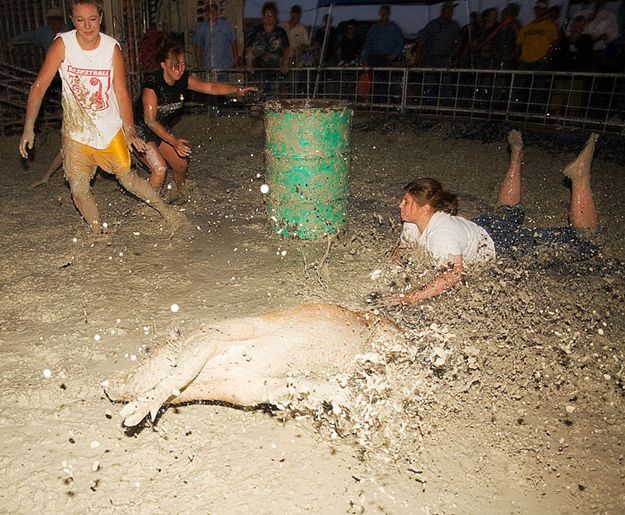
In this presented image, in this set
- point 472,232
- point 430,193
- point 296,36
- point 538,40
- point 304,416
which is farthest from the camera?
point 296,36

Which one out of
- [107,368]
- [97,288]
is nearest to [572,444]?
[107,368]

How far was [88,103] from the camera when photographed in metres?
4.11

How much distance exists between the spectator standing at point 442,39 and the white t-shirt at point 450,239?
6832mm

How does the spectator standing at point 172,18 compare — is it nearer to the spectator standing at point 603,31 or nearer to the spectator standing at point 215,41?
the spectator standing at point 215,41

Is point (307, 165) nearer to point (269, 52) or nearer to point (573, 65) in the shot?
point (573, 65)

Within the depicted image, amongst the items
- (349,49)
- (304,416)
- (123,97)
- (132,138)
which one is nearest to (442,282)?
(304,416)

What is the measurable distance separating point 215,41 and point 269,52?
3.60 ft

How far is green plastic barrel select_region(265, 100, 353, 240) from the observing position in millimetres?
4387

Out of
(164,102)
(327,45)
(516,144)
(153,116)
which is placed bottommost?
(516,144)

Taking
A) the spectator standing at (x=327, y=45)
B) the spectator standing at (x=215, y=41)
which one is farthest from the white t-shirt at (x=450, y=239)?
the spectator standing at (x=327, y=45)

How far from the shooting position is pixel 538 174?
22.2 ft

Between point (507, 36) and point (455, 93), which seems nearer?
point (507, 36)

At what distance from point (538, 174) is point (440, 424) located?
17.0 ft

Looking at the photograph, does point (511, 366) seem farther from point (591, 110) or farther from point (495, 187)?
point (591, 110)
